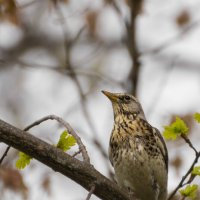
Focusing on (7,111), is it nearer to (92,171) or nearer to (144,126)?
(144,126)

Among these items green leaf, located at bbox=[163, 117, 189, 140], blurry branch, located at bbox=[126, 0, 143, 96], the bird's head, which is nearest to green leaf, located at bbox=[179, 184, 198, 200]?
green leaf, located at bbox=[163, 117, 189, 140]

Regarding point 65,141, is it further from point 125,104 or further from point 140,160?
point 125,104

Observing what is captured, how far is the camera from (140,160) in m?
6.38

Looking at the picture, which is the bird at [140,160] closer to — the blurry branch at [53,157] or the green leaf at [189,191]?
the green leaf at [189,191]

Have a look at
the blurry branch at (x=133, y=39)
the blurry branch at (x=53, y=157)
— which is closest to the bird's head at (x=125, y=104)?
the blurry branch at (x=133, y=39)

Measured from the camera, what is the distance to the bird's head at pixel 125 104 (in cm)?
743

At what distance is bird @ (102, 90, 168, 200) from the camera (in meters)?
6.38

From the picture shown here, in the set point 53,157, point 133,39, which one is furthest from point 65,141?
point 133,39

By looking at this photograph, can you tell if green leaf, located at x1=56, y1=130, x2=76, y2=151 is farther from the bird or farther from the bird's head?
the bird's head

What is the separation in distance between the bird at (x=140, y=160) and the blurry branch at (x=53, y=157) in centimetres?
196

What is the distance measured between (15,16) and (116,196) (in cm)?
346

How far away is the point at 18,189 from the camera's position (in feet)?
23.1

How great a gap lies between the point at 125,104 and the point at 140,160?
4.21 feet

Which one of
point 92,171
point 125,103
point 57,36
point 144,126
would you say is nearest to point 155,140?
point 144,126
